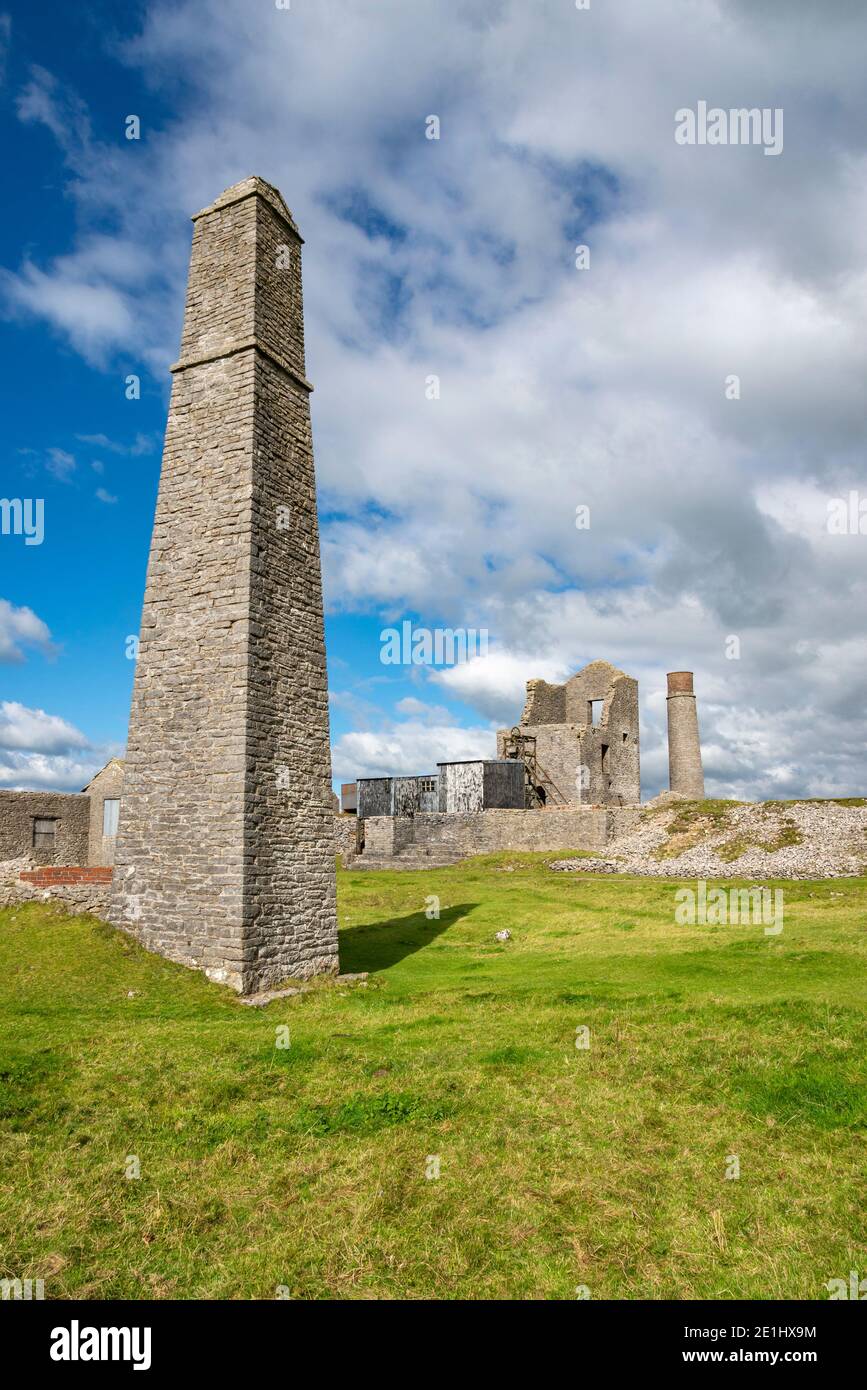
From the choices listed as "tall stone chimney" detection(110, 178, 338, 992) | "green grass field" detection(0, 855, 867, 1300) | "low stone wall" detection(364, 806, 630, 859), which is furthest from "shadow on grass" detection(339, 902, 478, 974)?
"low stone wall" detection(364, 806, 630, 859)

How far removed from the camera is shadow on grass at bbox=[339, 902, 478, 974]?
1742 centimetres

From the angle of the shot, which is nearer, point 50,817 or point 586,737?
point 50,817

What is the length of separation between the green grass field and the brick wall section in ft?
50.1

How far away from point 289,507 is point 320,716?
4.29m

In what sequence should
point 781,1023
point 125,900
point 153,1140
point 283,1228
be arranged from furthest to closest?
1. point 125,900
2. point 781,1023
3. point 153,1140
4. point 283,1228

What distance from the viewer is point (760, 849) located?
31047 millimetres

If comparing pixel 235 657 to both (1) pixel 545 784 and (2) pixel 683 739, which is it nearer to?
(1) pixel 545 784

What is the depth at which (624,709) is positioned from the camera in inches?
1988

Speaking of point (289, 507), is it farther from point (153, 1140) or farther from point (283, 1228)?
point (283, 1228)

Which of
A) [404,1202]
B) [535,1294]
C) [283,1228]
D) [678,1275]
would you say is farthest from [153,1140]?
[678,1275]

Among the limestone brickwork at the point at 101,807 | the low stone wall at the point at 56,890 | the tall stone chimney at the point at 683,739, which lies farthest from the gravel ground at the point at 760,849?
the low stone wall at the point at 56,890

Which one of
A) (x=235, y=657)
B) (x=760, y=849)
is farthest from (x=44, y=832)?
(x=760, y=849)

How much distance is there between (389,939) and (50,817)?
52.2 feet

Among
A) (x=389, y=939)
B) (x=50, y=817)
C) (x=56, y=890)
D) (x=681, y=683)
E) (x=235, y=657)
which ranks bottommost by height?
(x=389, y=939)
